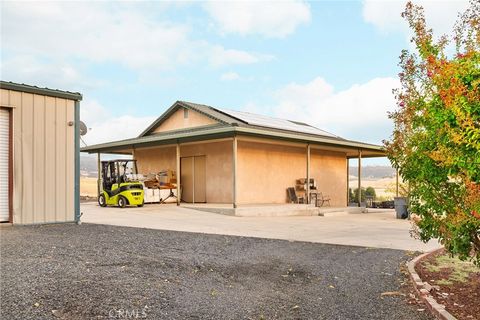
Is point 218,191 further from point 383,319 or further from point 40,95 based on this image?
point 383,319

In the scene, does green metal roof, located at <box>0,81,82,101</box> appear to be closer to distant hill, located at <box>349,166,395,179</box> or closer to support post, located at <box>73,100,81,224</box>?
support post, located at <box>73,100,81,224</box>

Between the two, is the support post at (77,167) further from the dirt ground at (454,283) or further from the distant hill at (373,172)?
the distant hill at (373,172)

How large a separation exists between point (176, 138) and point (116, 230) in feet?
28.6

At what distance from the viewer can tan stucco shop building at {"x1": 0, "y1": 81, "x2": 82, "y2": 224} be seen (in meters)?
11.1

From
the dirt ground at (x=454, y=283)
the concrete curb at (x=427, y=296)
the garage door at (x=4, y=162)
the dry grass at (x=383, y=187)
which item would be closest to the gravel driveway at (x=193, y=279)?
the concrete curb at (x=427, y=296)

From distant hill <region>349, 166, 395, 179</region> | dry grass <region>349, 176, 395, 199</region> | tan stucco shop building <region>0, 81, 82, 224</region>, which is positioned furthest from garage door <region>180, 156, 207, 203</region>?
distant hill <region>349, 166, 395, 179</region>

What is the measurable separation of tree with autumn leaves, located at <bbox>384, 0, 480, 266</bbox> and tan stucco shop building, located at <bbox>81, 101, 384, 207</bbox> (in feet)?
34.6

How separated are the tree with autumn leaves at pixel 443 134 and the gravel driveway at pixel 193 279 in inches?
47.4

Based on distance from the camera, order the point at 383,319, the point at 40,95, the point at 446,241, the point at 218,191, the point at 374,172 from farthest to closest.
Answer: the point at 374,172 → the point at 218,191 → the point at 40,95 → the point at 446,241 → the point at 383,319

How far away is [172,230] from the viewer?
36.6 feet

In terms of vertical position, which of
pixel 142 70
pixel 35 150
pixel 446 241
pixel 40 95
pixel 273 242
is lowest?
pixel 273 242

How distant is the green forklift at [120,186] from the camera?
61.5ft

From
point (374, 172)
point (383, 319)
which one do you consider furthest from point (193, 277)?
point (374, 172)

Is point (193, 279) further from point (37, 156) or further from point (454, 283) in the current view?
point (37, 156)
